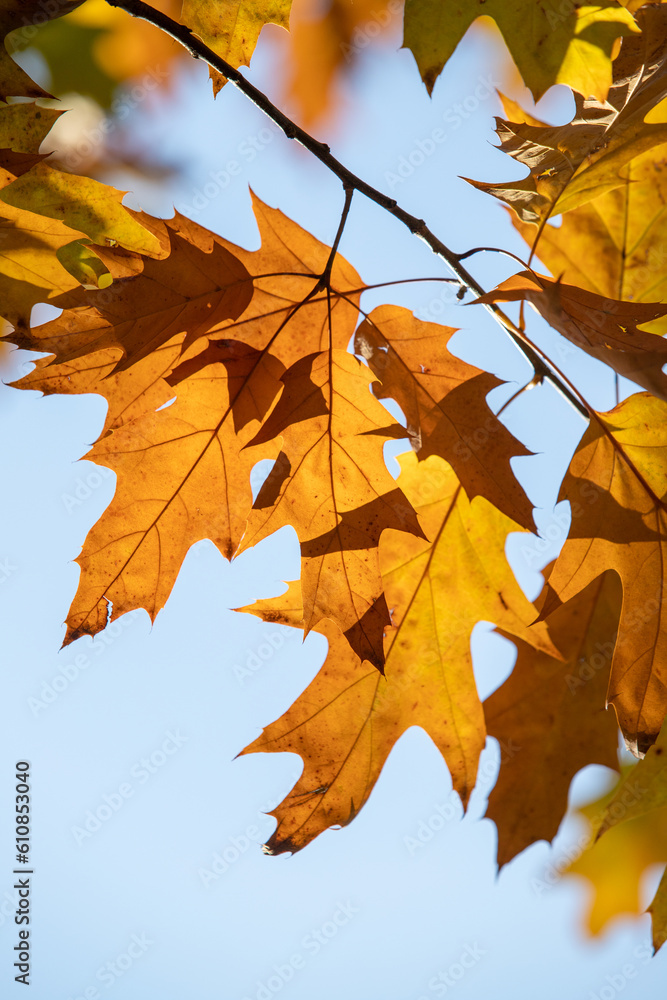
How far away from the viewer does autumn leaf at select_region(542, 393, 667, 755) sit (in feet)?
3.69

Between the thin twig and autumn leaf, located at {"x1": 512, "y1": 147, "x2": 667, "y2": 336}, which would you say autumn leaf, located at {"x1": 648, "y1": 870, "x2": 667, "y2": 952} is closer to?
the thin twig

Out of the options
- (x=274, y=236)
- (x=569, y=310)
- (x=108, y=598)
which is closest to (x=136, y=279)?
(x=274, y=236)

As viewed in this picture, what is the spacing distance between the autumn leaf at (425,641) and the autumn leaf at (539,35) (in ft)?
2.55

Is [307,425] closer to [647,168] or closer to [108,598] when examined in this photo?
[108,598]

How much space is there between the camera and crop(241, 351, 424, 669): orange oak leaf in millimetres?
1092

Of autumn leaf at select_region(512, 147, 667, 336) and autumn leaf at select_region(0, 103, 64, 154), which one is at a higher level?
autumn leaf at select_region(0, 103, 64, 154)

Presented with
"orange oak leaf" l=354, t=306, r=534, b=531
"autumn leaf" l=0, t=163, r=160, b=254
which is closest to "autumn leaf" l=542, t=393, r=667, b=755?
"orange oak leaf" l=354, t=306, r=534, b=531

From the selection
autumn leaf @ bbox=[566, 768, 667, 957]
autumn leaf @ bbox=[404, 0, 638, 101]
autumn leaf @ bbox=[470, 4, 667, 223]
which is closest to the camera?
autumn leaf @ bbox=[470, 4, 667, 223]

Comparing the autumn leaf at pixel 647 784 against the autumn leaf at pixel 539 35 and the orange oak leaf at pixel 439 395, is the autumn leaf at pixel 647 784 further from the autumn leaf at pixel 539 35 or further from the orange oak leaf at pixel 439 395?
the autumn leaf at pixel 539 35

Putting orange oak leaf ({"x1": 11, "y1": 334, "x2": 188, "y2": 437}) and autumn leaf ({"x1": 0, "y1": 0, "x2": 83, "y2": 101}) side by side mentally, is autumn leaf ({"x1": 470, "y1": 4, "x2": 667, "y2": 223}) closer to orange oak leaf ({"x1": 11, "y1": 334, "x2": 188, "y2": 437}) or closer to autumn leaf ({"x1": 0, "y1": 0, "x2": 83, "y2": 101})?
orange oak leaf ({"x1": 11, "y1": 334, "x2": 188, "y2": 437})

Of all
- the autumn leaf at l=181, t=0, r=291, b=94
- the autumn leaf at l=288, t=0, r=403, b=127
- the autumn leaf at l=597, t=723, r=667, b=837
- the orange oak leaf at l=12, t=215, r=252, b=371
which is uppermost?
the autumn leaf at l=288, t=0, r=403, b=127

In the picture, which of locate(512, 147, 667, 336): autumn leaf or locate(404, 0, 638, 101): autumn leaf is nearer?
locate(404, 0, 638, 101): autumn leaf

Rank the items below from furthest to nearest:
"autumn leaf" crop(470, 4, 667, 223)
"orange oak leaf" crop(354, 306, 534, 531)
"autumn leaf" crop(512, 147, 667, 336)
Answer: "autumn leaf" crop(512, 147, 667, 336) < "orange oak leaf" crop(354, 306, 534, 531) < "autumn leaf" crop(470, 4, 667, 223)

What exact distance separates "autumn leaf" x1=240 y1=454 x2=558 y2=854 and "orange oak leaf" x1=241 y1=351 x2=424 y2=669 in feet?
0.65
